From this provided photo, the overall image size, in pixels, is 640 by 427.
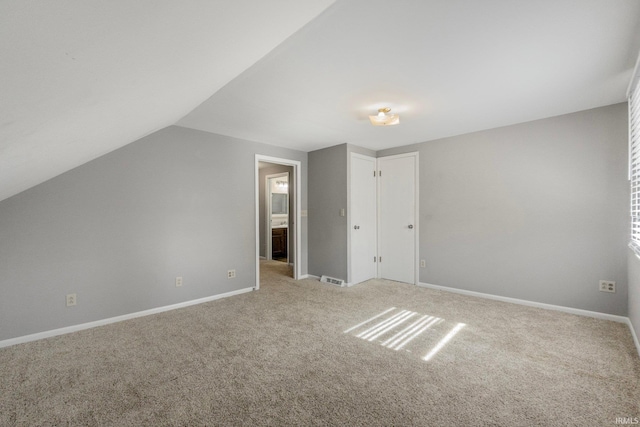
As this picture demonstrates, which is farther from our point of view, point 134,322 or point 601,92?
point 134,322

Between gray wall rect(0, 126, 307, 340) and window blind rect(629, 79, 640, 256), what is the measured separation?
4.14 m

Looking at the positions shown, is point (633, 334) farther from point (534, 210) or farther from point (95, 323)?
point (95, 323)

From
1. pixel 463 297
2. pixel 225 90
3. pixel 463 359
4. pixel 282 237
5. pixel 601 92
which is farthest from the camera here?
pixel 282 237

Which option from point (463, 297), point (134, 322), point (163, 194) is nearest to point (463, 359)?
point (463, 297)

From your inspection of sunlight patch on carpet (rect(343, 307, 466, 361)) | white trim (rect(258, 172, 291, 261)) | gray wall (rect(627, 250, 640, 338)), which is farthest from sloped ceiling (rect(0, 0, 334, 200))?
white trim (rect(258, 172, 291, 261))

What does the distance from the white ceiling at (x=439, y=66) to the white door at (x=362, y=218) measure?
48.2 inches

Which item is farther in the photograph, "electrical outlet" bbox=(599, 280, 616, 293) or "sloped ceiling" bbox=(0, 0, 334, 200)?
"electrical outlet" bbox=(599, 280, 616, 293)

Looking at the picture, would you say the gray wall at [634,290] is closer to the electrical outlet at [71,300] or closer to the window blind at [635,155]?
the window blind at [635,155]

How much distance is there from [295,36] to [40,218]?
2.91 m

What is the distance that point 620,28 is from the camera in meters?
1.67

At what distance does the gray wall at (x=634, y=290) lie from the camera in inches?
90.1

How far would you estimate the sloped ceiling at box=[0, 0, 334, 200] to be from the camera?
66 centimetres

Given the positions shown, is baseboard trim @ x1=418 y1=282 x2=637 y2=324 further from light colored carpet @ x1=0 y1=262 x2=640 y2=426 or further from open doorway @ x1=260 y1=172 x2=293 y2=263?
open doorway @ x1=260 y1=172 x2=293 y2=263

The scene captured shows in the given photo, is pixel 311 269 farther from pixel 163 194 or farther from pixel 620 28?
pixel 620 28
